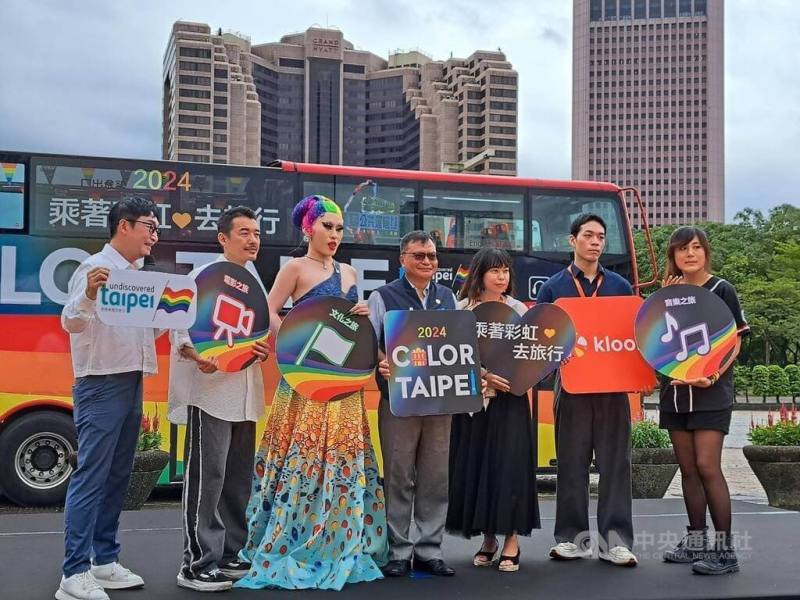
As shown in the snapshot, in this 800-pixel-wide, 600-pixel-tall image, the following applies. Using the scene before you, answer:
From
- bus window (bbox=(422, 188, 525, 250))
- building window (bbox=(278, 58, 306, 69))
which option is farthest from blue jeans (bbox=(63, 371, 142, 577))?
building window (bbox=(278, 58, 306, 69))

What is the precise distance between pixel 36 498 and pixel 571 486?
18.9ft

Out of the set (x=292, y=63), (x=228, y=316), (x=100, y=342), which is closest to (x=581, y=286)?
(x=228, y=316)

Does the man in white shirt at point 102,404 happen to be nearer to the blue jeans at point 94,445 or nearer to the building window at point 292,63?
the blue jeans at point 94,445

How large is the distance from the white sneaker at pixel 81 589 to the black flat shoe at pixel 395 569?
4.53ft

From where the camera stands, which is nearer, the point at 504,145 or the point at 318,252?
the point at 318,252

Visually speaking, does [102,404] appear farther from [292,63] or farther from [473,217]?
[292,63]

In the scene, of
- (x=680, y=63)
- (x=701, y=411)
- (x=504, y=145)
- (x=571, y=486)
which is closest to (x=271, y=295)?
(x=571, y=486)

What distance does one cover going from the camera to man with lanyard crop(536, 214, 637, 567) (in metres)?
4.93

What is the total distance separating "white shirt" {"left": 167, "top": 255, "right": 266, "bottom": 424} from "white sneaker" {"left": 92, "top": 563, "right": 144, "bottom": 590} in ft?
2.48

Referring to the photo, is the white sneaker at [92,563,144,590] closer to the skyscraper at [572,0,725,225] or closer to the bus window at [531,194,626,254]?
the bus window at [531,194,626,254]

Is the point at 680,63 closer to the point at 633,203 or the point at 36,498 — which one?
the point at 633,203

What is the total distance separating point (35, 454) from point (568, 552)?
5.74 metres

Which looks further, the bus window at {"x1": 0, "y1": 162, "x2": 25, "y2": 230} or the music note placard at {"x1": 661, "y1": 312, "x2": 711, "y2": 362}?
the bus window at {"x1": 0, "y1": 162, "x2": 25, "y2": 230}

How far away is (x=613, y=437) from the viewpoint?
16.2 feet
